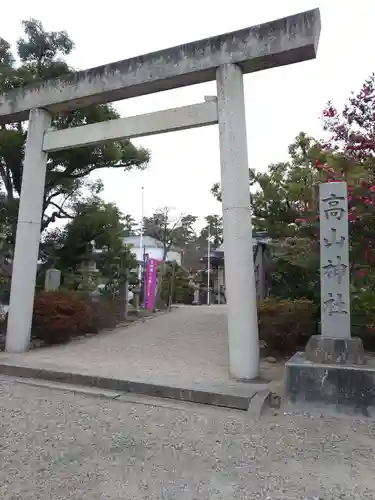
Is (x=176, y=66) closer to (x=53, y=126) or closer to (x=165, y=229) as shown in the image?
(x=53, y=126)

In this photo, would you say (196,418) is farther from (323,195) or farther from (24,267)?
(24,267)

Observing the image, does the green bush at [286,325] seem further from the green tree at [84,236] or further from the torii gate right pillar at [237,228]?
the green tree at [84,236]

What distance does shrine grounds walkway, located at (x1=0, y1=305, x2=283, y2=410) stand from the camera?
502 cm

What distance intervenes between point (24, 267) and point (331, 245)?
17.0 ft

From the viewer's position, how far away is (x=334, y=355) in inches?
187

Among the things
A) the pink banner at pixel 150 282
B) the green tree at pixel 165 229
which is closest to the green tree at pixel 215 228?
the green tree at pixel 165 229

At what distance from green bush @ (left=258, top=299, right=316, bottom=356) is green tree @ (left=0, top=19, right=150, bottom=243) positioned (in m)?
5.28

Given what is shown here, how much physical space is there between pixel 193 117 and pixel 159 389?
3917mm

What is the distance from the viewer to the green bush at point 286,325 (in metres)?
7.02

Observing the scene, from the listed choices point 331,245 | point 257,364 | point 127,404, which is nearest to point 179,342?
point 257,364

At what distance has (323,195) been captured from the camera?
524 cm

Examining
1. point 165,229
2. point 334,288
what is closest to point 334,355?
point 334,288

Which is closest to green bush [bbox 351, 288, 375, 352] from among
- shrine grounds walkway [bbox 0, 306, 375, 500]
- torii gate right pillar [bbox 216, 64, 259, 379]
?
shrine grounds walkway [bbox 0, 306, 375, 500]

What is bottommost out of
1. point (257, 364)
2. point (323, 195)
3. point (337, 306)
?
point (257, 364)
